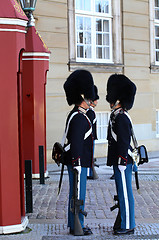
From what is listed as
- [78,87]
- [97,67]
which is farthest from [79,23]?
[78,87]

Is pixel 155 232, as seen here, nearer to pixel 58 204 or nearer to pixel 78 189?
pixel 78 189

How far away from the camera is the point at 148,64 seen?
14570 millimetres

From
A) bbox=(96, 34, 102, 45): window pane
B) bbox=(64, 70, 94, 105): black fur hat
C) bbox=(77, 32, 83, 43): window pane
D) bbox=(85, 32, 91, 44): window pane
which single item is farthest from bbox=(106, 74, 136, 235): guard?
bbox=(96, 34, 102, 45): window pane

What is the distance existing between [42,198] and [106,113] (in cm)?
628

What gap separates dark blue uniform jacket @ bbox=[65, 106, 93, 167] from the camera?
5406mm

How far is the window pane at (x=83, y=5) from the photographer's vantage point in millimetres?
13297

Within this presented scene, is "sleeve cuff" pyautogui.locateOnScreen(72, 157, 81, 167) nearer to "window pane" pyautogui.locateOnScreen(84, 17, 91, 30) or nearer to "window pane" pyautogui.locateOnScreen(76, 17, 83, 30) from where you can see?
"window pane" pyautogui.locateOnScreen(76, 17, 83, 30)

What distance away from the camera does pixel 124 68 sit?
45.8 feet

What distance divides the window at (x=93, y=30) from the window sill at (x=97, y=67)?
0.89ft

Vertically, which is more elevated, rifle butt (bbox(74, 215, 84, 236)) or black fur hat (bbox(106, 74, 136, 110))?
black fur hat (bbox(106, 74, 136, 110))

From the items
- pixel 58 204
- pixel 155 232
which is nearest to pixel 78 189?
pixel 155 232

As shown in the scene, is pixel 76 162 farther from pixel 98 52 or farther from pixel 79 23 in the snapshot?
pixel 98 52

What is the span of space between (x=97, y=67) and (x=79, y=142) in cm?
814

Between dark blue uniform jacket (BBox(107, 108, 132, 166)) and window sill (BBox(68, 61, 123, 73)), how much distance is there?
716 centimetres
